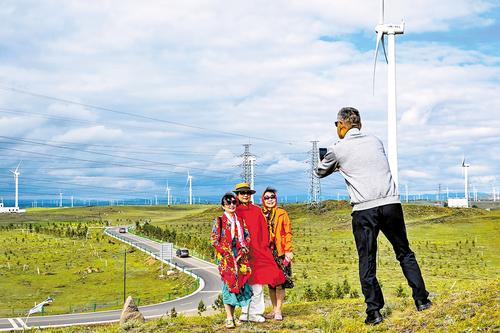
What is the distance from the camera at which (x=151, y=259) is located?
6662cm

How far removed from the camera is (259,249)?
10898 mm

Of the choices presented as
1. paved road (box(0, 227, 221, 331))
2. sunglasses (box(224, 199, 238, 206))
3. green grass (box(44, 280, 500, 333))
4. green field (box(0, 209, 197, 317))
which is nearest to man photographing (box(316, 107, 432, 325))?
green grass (box(44, 280, 500, 333))

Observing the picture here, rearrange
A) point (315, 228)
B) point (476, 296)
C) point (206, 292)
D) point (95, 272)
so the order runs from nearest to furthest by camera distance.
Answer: point (476, 296) < point (206, 292) < point (95, 272) < point (315, 228)

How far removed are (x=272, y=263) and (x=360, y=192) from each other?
9.74 ft

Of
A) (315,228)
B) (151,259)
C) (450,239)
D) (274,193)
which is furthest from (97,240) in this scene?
(274,193)

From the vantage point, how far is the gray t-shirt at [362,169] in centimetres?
864

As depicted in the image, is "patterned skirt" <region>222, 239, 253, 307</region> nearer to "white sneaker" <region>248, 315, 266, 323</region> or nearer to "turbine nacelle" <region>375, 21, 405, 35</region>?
"white sneaker" <region>248, 315, 266, 323</region>

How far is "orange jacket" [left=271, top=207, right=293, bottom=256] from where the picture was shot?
1127 centimetres

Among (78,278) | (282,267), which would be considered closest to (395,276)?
(282,267)

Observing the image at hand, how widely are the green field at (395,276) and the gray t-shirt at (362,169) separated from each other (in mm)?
1935

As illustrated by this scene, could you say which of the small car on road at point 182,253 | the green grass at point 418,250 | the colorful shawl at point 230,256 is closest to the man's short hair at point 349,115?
the colorful shawl at point 230,256

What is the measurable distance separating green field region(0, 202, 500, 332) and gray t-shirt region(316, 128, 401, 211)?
1935 mm

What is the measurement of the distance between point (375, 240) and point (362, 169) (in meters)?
1.07

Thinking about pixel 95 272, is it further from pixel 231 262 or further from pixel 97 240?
pixel 231 262
